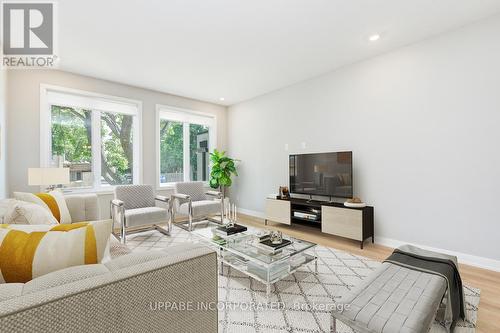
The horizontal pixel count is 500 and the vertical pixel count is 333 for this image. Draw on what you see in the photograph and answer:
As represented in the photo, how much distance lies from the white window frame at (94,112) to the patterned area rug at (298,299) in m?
3.11

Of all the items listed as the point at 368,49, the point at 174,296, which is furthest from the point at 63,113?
the point at 368,49

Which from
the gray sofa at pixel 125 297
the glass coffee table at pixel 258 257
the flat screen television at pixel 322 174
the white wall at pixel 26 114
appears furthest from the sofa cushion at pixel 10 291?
the white wall at pixel 26 114

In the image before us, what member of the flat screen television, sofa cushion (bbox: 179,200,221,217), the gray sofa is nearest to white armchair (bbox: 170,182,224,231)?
sofa cushion (bbox: 179,200,221,217)

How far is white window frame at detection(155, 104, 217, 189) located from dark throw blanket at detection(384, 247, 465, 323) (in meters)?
4.32

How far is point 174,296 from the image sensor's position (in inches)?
32.9

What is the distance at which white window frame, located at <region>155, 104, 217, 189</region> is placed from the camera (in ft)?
15.9

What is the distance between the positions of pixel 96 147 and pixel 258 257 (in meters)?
3.70

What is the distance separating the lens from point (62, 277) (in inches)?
27.7

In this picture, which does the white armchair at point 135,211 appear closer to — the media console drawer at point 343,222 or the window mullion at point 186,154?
the window mullion at point 186,154

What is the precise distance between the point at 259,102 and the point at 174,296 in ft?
15.6

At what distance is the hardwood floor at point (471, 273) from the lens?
1.74 m

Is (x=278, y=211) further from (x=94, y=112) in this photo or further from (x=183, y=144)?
(x=94, y=112)

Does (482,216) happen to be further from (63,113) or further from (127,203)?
(63,113)

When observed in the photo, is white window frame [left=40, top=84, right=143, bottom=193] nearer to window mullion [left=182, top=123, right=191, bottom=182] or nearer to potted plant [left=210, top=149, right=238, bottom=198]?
window mullion [left=182, top=123, right=191, bottom=182]
